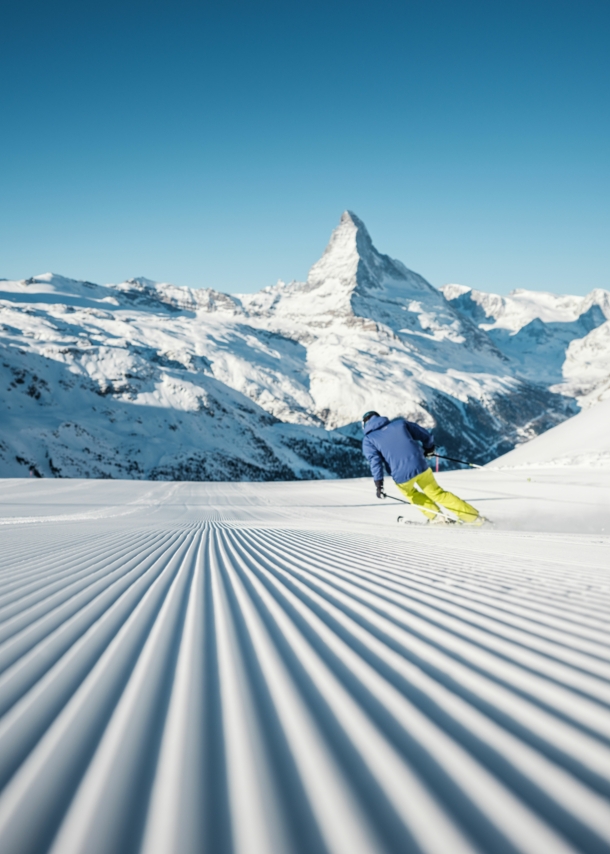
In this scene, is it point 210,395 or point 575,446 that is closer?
point 575,446

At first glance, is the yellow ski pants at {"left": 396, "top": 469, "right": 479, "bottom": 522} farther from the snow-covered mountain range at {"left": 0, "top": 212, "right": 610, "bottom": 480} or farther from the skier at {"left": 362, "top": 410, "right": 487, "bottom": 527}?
the snow-covered mountain range at {"left": 0, "top": 212, "right": 610, "bottom": 480}

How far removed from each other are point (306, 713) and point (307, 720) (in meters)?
0.05

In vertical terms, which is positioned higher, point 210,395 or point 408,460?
point 210,395

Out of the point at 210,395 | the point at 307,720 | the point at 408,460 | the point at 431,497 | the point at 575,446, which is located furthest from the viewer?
the point at 210,395

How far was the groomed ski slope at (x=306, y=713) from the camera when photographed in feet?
3.56

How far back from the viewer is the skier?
29.0 ft

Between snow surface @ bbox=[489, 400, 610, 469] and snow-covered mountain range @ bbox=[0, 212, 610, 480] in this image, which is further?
snow-covered mountain range @ bbox=[0, 212, 610, 480]

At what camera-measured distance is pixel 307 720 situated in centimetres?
152

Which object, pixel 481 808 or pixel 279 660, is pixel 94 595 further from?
pixel 481 808

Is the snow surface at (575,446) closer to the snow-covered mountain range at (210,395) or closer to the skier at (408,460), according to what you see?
the skier at (408,460)

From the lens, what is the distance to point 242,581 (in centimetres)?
378

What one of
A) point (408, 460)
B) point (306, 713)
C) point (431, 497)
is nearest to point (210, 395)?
point (431, 497)

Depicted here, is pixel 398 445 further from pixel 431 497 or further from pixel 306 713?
pixel 306 713

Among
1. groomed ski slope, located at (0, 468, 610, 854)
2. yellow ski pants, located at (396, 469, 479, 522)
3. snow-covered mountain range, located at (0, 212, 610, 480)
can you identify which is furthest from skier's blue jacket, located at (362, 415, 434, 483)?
snow-covered mountain range, located at (0, 212, 610, 480)
